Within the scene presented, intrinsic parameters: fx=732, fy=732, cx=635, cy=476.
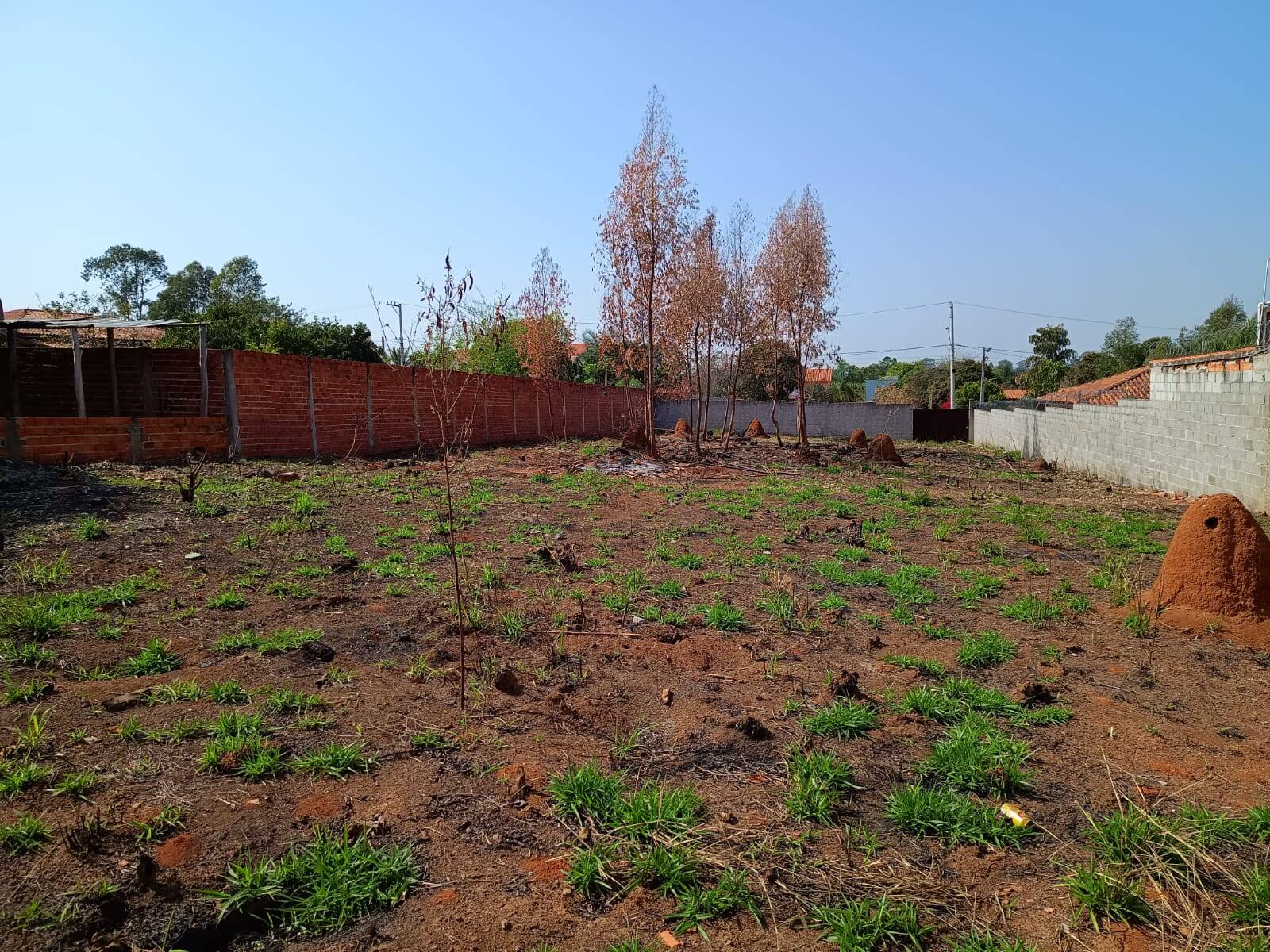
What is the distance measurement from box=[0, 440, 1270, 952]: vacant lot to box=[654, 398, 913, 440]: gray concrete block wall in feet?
96.6

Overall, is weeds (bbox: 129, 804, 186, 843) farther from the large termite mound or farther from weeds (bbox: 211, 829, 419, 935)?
the large termite mound

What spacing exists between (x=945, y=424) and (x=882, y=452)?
16.0m

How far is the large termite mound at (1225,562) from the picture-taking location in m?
5.34

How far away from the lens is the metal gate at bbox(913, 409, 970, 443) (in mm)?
33688

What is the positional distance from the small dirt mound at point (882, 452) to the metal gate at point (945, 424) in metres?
14.9

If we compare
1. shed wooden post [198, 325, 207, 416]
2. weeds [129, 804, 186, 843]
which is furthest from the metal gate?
weeds [129, 804, 186, 843]

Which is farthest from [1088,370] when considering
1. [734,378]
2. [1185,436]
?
[1185,436]

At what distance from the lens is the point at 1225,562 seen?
17.7 ft

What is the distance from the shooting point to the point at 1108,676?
4504 mm

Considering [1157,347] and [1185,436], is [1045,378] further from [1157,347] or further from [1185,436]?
[1185,436]

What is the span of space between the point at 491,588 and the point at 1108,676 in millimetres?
4388

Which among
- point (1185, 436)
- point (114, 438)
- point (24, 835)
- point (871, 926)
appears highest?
point (114, 438)

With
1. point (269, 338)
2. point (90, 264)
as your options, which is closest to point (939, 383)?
point (269, 338)

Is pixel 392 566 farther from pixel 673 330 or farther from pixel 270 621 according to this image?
pixel 673 330
